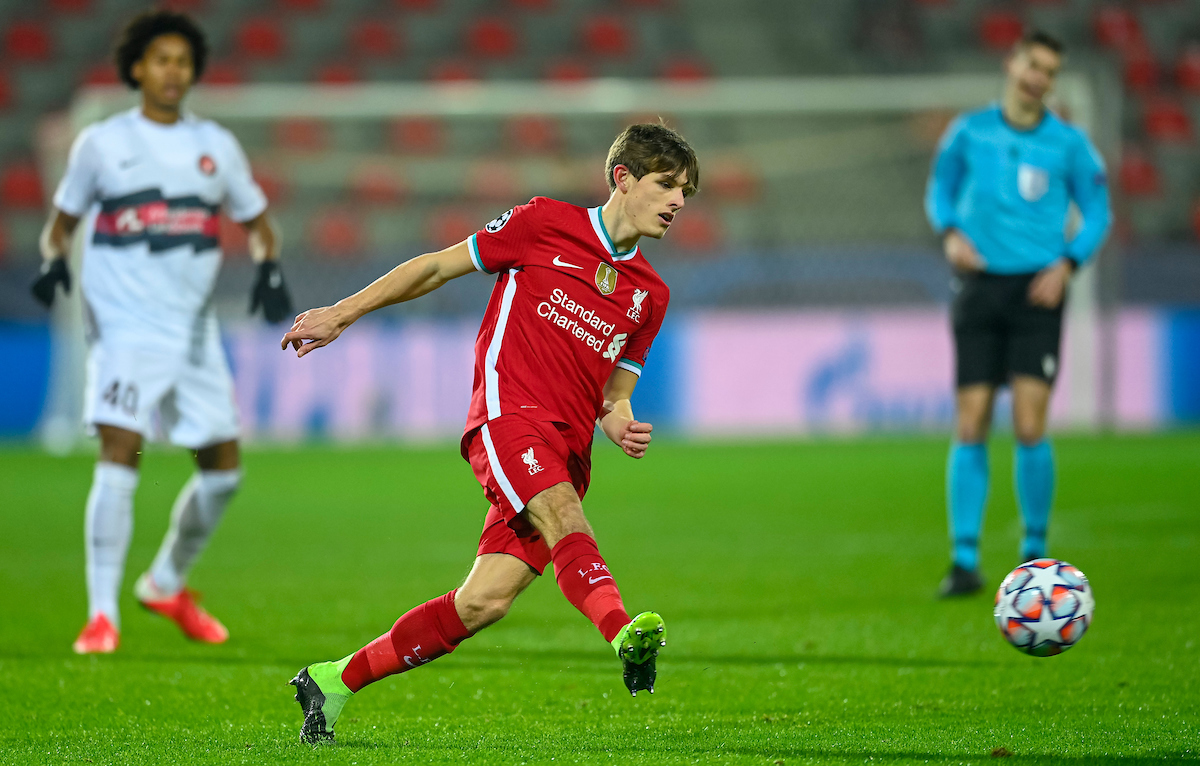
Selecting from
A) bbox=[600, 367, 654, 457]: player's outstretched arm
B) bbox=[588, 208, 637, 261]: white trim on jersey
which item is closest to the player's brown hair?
bbox=[588, 208, 637, 261]: white trim on jersey

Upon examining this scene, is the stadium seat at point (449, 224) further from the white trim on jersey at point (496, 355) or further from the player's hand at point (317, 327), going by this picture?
the player's hand at point (317, 327)

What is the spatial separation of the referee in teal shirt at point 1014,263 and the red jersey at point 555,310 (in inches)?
113

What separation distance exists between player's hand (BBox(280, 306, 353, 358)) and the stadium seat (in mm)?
12992

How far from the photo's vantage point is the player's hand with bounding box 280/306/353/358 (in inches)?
138

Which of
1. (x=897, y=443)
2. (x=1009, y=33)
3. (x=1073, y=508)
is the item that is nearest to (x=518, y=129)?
(x=897, y=443)

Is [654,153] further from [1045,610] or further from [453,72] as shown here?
[453,72]

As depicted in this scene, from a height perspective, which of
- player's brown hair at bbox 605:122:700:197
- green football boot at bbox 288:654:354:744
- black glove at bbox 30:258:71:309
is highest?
player's brown hair at bbox 605:122:700:197

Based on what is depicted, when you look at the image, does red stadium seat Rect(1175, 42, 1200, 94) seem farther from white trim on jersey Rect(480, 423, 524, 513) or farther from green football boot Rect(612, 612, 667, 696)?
green football boot Rect(612, 612, 667, 696)

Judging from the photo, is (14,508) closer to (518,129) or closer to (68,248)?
(68,248)

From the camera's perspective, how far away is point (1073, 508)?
9.30 metres

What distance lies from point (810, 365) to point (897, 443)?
3.69 ft

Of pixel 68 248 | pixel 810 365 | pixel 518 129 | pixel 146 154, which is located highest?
pixel 518 129

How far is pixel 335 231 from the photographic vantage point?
55.4 feet

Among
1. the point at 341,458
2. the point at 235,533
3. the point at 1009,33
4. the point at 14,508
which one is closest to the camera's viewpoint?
the point at 235,533
